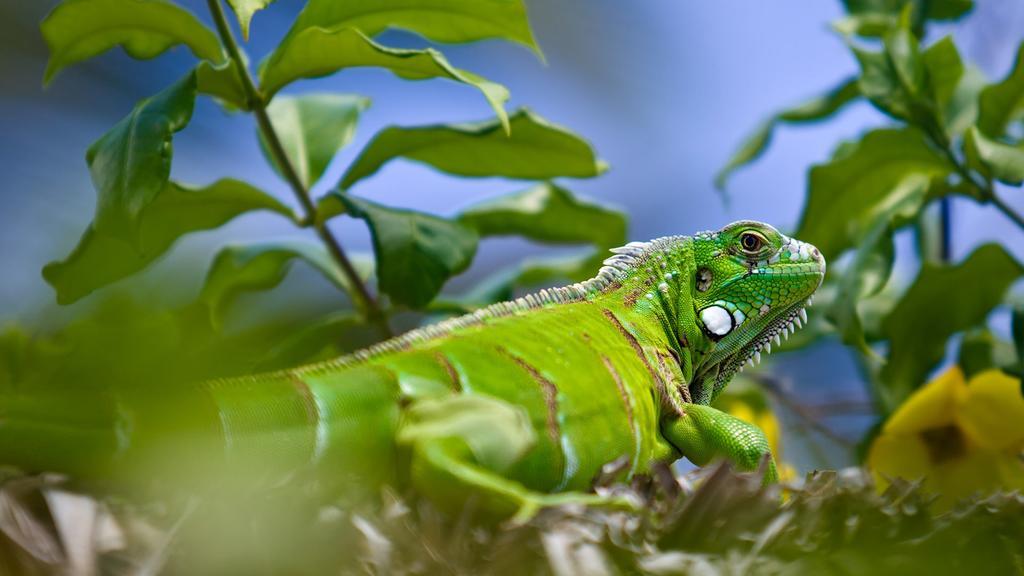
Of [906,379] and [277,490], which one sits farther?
[906,379]

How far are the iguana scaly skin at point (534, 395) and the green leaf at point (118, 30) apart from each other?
17.0 inches

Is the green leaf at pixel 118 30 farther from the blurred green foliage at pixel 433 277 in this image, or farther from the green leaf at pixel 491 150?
the green leaf at pixel 491 150

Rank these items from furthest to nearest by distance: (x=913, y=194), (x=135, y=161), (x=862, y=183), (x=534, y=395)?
(x=862, y=183) < (x=913, y=194) < (x=135, y=161) < (x=534, y=395)

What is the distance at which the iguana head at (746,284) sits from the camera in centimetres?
91

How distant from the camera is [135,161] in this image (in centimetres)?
79

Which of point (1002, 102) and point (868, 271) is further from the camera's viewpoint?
point (1002, 102)

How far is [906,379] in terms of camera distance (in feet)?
4.33

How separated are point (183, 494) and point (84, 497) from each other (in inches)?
2.0

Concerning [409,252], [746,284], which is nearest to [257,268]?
[409,252]

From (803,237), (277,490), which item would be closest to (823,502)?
(277,490)

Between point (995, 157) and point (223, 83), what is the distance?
832 millimetres

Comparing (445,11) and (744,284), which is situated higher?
(445,11)

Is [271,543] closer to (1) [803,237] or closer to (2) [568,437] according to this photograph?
(2) [568,437]

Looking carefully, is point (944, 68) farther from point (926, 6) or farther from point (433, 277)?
point (433, 277)
